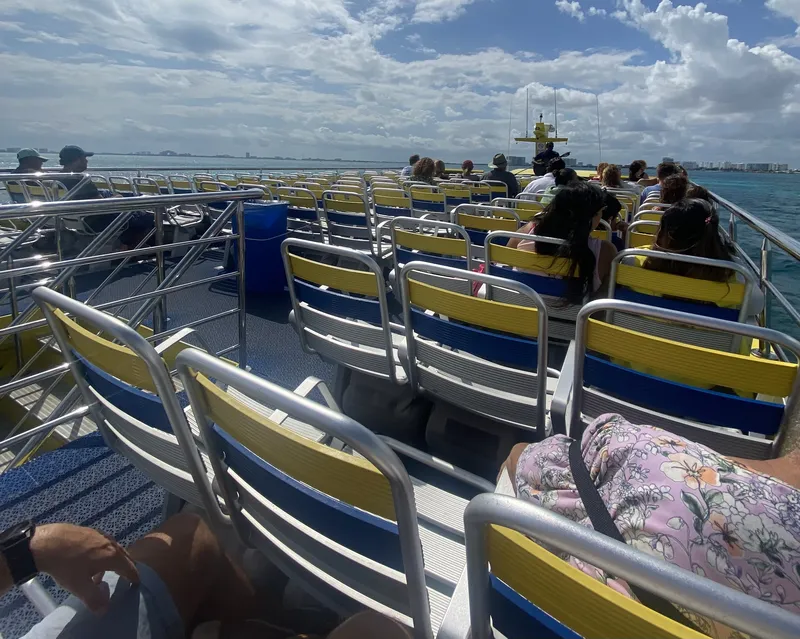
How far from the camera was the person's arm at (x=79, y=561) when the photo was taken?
1.01 meters

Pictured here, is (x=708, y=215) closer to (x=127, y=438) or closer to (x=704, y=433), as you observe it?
(x=704, y=433)

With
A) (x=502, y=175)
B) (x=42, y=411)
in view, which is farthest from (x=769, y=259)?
(x=502, y=175)

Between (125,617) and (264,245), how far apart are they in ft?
11.8

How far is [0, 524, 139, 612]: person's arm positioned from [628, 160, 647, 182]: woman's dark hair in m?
10.1

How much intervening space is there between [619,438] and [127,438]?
1343 mm

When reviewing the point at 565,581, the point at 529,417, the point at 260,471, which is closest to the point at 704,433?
the point at 529,417

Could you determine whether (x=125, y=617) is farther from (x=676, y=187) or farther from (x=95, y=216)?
(x=95, y=216)

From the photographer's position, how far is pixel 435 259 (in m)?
3.09

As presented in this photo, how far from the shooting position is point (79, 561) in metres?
1.04

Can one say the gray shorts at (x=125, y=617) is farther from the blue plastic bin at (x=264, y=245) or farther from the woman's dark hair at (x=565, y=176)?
the woman's dark hair at (x=565, y=176)

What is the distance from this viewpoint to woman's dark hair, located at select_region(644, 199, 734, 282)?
230 centimetres

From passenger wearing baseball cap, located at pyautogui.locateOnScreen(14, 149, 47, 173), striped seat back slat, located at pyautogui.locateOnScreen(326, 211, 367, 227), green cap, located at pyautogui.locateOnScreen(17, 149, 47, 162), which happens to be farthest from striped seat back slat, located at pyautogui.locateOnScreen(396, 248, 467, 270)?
green cap, located at pyautogui.locateOnScreen(17, 149, 47, 162)

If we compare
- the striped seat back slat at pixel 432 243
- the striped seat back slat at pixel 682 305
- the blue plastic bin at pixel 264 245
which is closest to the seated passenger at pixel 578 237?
the striped seat back slat at pixel 682 305

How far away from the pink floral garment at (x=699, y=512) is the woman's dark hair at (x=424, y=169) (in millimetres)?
7455
